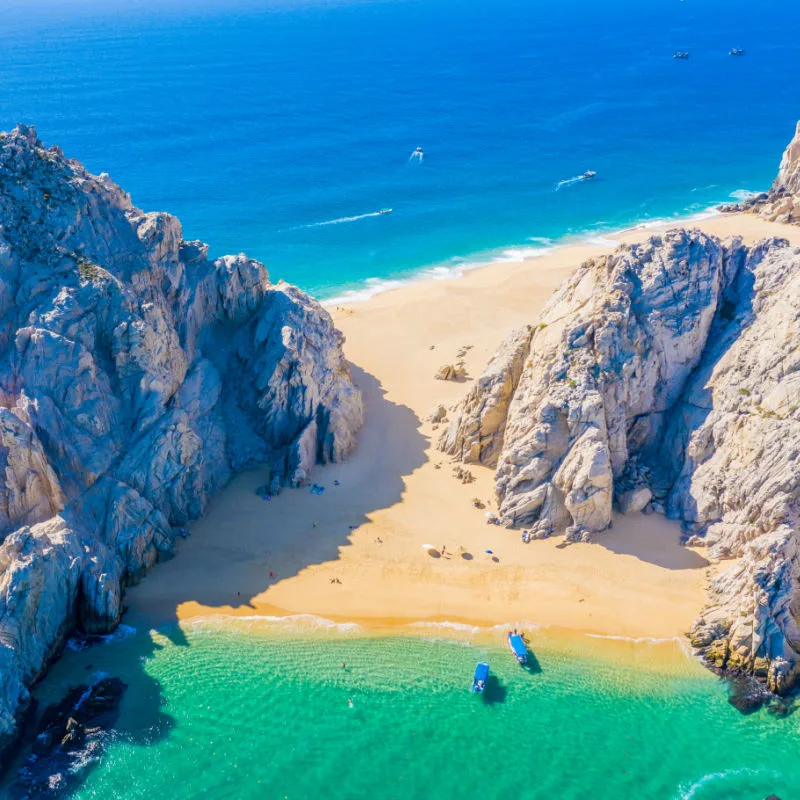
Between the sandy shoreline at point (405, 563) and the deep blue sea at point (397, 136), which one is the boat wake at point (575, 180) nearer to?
the deep blue sea at point (397, 136)

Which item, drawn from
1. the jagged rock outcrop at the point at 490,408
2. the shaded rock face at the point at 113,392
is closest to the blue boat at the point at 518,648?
the jagged rock outcrop at the point at 490,408

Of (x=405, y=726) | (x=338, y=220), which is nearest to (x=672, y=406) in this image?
(x=405, y=726)

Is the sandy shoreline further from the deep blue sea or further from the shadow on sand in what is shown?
the deep blue sea

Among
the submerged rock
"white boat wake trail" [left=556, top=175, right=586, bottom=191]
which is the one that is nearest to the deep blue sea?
"white boat wake trail" [left=556, top=175, right=586, bottom=191]

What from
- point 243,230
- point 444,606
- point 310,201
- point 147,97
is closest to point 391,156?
point 310,201

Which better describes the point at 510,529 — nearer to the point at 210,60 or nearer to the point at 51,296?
the point at 51,296

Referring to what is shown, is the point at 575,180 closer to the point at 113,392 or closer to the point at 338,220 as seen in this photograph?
the point at 338,220
